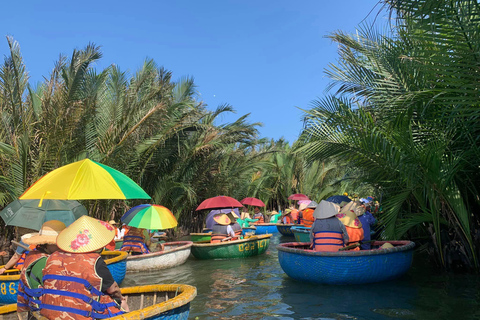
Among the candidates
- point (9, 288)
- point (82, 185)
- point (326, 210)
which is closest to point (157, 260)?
point (9, 288)

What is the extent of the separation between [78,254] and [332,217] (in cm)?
606

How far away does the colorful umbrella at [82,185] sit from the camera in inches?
220

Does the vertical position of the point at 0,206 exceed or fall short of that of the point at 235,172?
it falls short

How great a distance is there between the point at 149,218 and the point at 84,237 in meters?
6.90

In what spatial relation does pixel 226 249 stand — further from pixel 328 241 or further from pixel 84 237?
pixel 84 237

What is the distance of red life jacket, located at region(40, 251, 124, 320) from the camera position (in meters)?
3.97

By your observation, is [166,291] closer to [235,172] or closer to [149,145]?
[149,145]

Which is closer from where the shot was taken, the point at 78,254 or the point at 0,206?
the point at 78,254

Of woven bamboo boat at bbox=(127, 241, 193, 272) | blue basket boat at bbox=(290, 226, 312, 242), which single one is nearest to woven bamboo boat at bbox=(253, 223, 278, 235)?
blue basket boat at bbox=(290, 226, 312, 242)

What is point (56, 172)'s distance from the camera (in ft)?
19.8

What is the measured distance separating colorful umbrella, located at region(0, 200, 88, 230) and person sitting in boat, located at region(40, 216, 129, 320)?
4765 millimetres

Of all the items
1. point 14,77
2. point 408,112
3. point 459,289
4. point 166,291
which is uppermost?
point 14,77

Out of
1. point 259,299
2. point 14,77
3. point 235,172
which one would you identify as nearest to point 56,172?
point 259,299

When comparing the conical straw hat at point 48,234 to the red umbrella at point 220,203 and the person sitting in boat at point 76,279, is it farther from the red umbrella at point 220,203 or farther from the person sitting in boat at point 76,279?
the red umbrella at point 220,203
